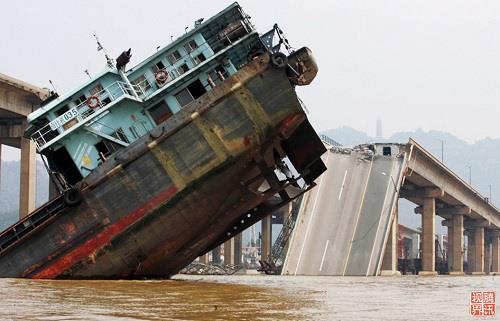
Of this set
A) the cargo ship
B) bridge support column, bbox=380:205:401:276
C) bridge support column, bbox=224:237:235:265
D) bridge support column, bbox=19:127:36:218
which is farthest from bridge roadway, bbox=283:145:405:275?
bridge support column, bbox=224:237:235:265

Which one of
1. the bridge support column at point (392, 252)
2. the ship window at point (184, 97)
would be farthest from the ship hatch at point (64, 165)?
the bridge support column at point (392, 252)

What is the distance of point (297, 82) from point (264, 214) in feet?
22.9

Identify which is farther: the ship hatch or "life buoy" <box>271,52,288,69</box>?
the ship hatch

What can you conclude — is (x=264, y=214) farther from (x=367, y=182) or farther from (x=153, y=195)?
(x=367, y=182)

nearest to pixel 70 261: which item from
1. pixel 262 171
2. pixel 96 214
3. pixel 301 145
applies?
pixel 96 214

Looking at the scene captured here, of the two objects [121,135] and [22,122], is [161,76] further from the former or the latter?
[22,122]

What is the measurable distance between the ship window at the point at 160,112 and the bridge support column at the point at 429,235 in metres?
64.8

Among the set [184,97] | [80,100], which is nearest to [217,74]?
[184,97]

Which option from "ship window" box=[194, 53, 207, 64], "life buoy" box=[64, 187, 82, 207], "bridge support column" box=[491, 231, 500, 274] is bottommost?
"life buoy" box=[64, 187, 82, 207]

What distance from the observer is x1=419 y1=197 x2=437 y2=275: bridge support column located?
8925 centimetres

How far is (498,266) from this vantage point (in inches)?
6206

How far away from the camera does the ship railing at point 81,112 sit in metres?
28.6

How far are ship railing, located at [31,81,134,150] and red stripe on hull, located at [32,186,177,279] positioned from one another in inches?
152

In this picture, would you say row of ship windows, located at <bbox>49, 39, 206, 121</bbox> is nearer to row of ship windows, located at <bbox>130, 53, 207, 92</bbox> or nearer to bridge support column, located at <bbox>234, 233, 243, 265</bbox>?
row of ship windows, located at <bbox>130, 53, 207, 92</bbox>
